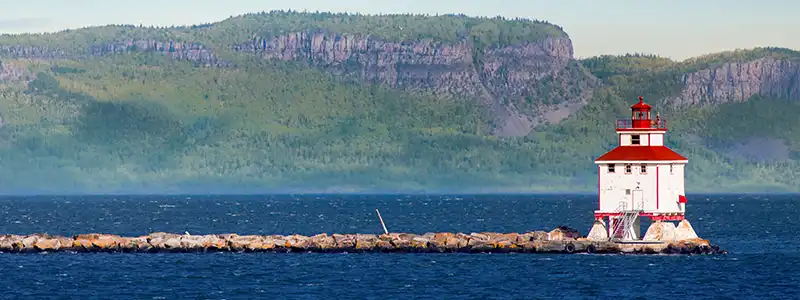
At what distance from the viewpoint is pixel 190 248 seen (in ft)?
315

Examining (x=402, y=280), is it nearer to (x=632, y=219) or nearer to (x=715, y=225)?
(x=632, y=219)

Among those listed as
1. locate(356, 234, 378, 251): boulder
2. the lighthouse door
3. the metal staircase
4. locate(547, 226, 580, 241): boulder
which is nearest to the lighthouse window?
the lighthouse door

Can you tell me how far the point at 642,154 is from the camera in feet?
277

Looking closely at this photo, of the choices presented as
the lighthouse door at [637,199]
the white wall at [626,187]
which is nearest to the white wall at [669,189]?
the white wall at [626,187]

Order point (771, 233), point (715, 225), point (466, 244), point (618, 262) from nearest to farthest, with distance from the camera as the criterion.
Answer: point (618, 262), point (466, 244), point (771, 233), point (715, 225)

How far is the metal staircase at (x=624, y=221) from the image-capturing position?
8469 centimetres

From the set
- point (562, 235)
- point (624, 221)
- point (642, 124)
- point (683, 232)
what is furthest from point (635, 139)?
point (562, 235)

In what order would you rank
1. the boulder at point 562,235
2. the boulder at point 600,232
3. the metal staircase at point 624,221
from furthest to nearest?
the boulder at point 562,235
the boulder at point 600,232
the metal staircase at point 624,221

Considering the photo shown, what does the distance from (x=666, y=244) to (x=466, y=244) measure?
1247cm

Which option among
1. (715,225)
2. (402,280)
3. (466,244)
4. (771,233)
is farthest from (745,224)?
(402,280)

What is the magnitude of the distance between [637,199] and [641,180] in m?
1.03

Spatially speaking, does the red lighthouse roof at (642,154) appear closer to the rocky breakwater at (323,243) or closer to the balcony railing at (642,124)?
the balcony railing at (642,124)

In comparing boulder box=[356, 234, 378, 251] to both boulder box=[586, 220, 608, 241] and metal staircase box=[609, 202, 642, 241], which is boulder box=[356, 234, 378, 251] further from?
metal staircase box=[609, 202, 642, 241]

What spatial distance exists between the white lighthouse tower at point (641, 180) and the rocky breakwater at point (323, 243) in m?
4.04
